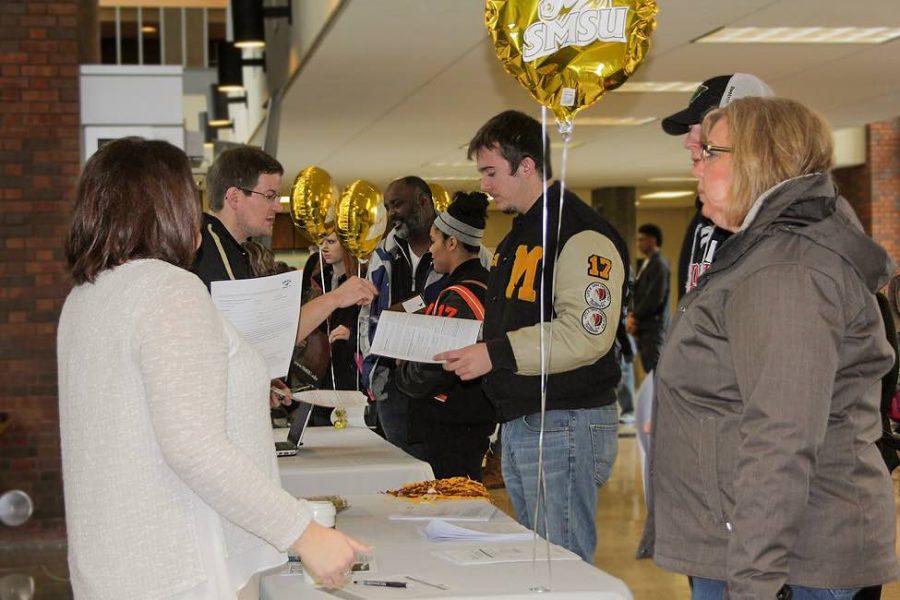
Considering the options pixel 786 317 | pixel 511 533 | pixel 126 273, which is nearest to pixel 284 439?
pixel 511 533

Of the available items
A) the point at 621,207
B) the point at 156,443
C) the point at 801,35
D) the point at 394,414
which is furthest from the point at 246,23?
the point at 621,207

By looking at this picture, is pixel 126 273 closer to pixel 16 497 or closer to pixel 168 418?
pixel 168 418

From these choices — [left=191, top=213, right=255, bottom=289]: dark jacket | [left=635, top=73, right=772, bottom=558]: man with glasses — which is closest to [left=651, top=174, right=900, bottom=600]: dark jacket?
[left=635, top=73, right=772, bottom=558]: man with glasses

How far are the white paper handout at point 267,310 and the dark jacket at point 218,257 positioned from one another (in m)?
0.17

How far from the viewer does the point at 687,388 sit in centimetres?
177

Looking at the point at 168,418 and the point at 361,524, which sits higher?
the point at 168,418

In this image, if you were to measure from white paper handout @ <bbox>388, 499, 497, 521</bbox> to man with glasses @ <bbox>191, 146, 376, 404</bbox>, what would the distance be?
67cm

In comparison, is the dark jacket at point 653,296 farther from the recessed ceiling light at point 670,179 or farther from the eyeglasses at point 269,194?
the eyeglasses at point 269,194

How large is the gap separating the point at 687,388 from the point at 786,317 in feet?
0.69

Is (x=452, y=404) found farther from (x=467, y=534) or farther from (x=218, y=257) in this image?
(x=467, y=534)

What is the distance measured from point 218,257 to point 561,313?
89 cm

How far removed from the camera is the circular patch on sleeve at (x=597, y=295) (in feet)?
9.45

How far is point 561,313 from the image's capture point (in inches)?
114

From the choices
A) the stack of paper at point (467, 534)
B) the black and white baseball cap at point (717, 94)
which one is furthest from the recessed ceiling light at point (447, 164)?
the stack of paper at point (467, 534)
